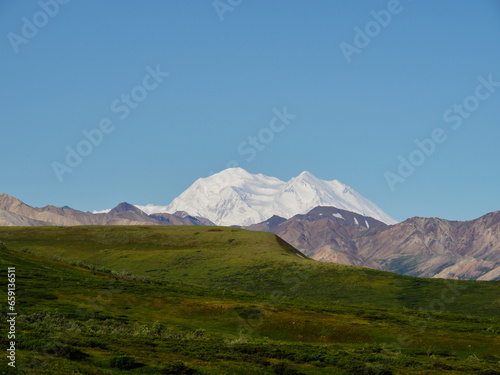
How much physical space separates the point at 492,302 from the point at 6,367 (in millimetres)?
112966

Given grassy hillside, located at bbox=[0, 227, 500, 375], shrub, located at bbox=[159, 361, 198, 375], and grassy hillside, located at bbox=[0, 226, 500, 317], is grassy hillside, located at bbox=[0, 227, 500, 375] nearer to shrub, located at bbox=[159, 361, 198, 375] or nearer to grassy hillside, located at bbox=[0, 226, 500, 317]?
shrub, located at bbox=[159, 361, 198, 375]

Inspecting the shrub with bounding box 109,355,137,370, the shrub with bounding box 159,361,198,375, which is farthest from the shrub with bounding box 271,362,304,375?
the shrub with bounding box 109,355,137,370

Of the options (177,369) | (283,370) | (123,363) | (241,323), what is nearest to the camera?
(123,363)

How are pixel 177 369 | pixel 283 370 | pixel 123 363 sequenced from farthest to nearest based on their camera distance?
pixel 283 370
pixel 177 369
pixel 123 363

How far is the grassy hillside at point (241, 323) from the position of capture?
41.5 meters

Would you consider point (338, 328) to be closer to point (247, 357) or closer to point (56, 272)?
point (247, 357)

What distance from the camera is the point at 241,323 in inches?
2886

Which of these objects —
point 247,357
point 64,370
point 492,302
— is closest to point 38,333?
point 64,370

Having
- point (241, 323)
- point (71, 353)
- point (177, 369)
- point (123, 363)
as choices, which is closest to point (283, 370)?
point (177, 369)

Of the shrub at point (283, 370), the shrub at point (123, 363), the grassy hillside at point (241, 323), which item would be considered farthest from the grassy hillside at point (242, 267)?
the shrub at point (123, 363)

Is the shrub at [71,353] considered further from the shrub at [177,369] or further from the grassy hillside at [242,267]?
the grassy hillside at [242,267]

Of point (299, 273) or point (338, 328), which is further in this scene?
point (299, 273)

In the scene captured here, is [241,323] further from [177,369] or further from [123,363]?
[123,363]

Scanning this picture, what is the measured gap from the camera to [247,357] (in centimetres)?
4500
